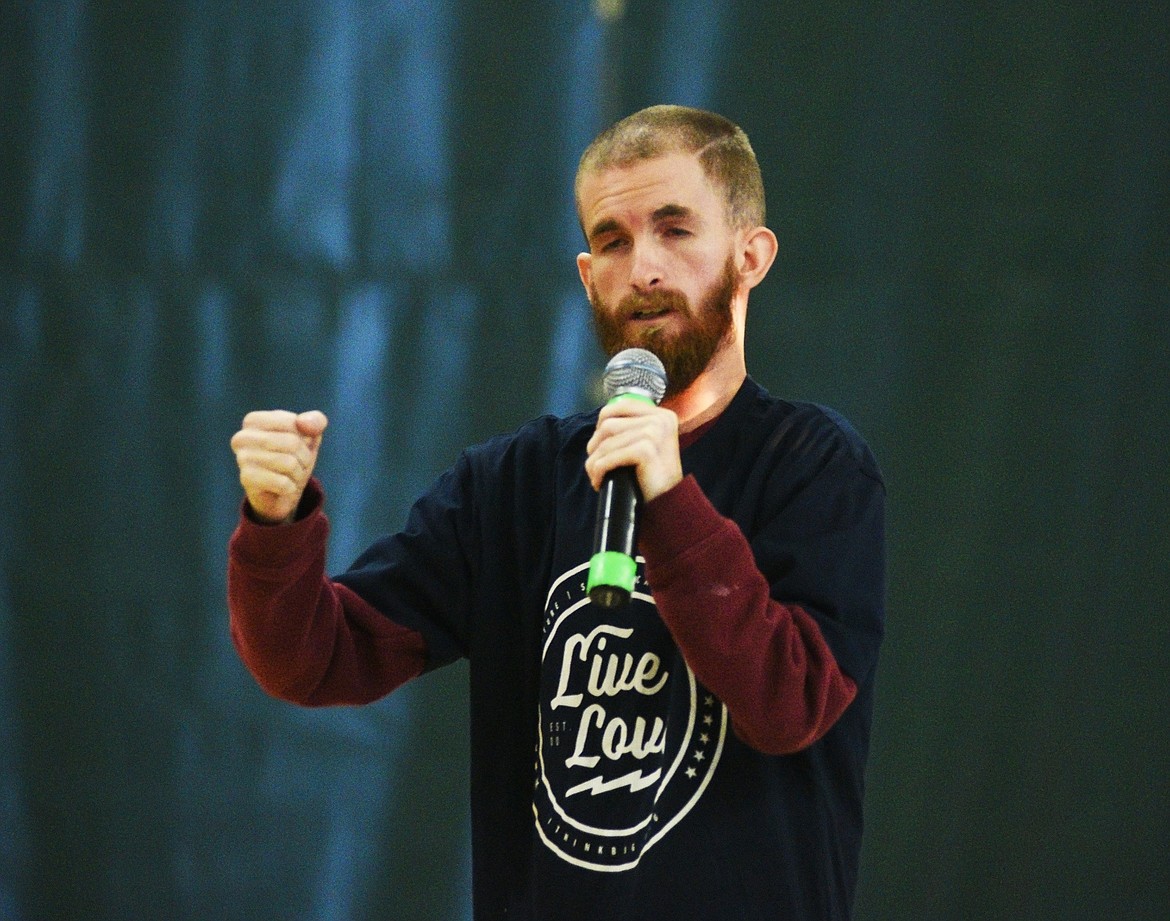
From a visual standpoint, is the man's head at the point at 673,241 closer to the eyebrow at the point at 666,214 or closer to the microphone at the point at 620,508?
the eyebrow at the point at 666,214

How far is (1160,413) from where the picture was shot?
91.1 inches

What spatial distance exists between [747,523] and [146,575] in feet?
5.02

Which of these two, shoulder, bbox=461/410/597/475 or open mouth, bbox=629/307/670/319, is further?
shoulder, bbox=461/410/597/475

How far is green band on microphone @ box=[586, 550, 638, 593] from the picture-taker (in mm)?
995

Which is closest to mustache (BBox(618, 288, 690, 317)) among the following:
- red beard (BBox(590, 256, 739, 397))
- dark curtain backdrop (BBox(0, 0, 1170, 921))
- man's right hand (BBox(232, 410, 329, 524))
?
red beard (BBox(590, 256, 739, 397))

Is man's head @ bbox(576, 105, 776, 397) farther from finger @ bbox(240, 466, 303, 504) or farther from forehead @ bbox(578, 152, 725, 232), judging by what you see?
finger @ bbox(240, 466, 303, 504)

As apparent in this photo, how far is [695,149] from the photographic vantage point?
1.41 metres

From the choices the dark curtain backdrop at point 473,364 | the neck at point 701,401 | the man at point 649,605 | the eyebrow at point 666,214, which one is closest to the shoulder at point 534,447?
the man at point 649,605

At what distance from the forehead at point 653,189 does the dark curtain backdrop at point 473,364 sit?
1.02 meters

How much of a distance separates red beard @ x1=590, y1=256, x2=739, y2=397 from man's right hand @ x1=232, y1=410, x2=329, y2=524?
332 mm

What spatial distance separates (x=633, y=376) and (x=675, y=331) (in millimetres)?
171

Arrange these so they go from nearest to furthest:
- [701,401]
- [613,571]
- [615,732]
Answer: [613,571] → [615,732] → [701,401]

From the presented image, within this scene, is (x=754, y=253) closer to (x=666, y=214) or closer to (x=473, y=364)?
(x=666, y=214)

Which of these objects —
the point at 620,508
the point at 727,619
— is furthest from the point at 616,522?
the point at 727,619
